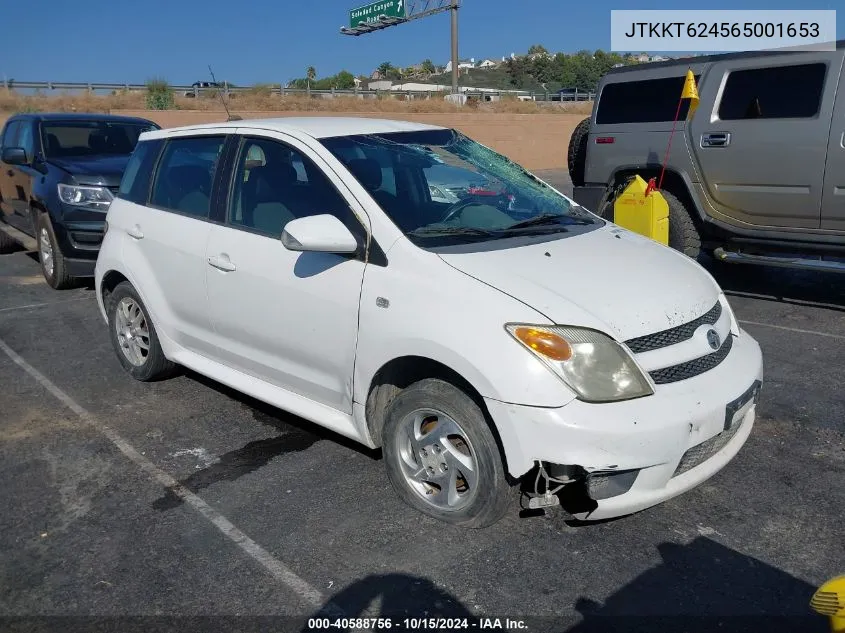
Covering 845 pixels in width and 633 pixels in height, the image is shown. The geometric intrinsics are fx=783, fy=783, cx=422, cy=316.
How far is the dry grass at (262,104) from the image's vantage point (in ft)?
79.9

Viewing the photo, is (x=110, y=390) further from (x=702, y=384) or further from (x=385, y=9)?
(x=385, y=9)

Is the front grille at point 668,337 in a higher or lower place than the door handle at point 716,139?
lower

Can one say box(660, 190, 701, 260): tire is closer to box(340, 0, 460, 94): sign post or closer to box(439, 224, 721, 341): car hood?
box(439, 224, 721, 341): car hood

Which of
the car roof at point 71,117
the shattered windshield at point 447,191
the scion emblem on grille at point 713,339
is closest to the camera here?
the scion emblem on grille at point 713,339

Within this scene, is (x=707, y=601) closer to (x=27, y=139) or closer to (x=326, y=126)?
(x=326, y=126)

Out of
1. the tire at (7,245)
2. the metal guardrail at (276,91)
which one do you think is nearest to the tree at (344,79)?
the metal guardrail at (276,91)

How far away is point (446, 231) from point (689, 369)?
1246 mm

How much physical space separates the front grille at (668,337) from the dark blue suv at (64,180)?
20.2 ft

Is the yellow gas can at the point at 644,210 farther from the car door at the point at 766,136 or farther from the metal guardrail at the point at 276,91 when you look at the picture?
the metal guardrail at the point at 276,91

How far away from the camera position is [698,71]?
736cm

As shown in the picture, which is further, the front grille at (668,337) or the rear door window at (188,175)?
the rear door window at (188,175)

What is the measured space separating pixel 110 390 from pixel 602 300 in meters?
3.50

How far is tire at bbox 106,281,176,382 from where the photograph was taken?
5.06m

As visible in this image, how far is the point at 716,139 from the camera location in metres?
7.09
